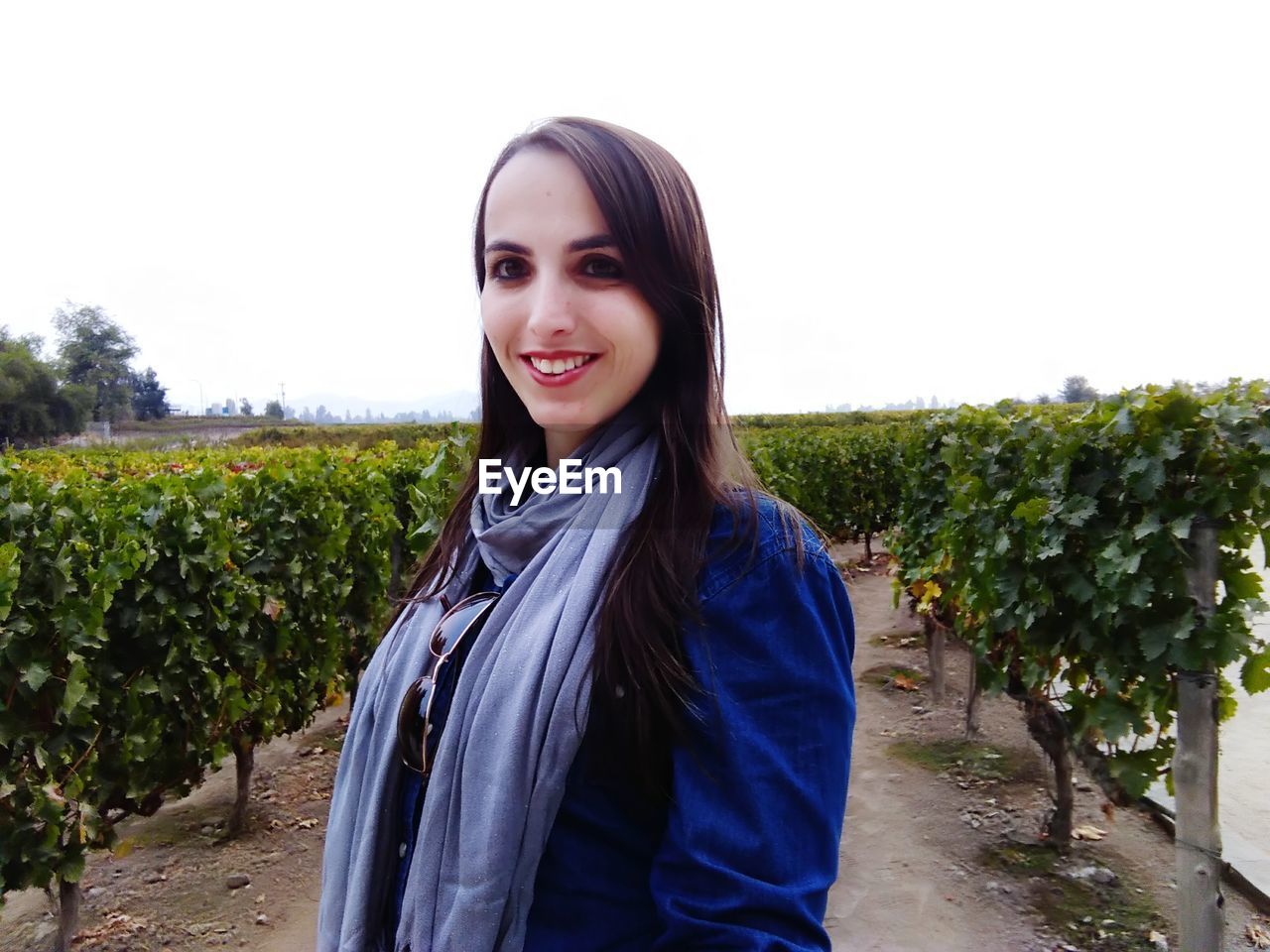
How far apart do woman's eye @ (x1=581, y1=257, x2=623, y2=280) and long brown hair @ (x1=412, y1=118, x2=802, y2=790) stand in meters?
0.02

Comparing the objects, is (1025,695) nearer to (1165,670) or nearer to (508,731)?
(1165,670)

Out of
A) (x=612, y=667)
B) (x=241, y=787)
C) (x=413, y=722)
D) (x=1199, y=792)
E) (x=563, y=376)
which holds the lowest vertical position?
(x=241, y=787)

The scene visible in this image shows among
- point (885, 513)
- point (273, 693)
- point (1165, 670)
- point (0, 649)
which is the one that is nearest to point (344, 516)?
point (273, 693)

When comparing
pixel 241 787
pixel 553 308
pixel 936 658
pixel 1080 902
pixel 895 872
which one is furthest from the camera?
pixel 936 658

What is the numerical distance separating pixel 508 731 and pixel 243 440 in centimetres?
3774

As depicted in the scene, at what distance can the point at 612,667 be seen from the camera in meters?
1.02

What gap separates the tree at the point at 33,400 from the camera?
4097 cm

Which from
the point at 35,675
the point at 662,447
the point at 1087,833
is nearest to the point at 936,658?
the point at 1087,833

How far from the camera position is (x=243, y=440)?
34.9 m

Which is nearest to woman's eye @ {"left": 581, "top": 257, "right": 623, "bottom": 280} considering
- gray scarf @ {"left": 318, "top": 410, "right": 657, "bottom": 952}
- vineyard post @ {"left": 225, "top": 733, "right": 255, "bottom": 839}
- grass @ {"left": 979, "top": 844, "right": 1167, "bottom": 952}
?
gray scarf @ {"left": 318, "top": 410, "right": 657, "bottom": 952}

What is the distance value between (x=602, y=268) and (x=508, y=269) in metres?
0.16

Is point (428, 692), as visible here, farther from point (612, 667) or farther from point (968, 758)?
point (968, 758)

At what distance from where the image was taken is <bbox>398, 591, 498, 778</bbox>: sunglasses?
1.21m

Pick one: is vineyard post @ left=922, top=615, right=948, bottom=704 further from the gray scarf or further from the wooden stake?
the gray scarf
